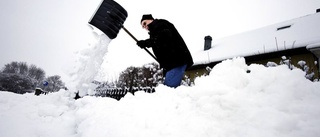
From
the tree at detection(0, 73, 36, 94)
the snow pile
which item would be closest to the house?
the snow pile

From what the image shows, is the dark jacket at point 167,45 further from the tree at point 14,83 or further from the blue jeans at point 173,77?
the tree at point 14,83

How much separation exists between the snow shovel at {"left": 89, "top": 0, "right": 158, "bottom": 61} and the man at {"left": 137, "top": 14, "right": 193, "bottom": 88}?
62 centimetres

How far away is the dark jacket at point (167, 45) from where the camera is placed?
319cm

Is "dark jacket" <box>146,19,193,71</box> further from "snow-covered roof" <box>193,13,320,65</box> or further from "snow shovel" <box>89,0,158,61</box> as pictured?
"snow-covered roof" <box>193,13,320,65</box>

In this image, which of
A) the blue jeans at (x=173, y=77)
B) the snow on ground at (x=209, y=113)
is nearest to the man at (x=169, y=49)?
the blue jeans at (x=173, y=77)

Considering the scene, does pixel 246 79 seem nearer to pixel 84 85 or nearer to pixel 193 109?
pixel 193 109

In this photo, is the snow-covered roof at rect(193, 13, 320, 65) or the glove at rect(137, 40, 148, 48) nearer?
the glove at rect(137, 40, 148, 48)

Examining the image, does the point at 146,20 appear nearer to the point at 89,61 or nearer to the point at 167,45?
the point at 167,45

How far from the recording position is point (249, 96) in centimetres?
164

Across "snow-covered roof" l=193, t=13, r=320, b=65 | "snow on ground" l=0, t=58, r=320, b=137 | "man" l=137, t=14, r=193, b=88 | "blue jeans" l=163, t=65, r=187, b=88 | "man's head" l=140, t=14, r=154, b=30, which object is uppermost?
"snow-covered roof" l=193, t=13, r=320, b=65

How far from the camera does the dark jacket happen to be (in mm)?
3189

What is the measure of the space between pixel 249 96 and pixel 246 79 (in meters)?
0.28

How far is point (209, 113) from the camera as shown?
165 cm

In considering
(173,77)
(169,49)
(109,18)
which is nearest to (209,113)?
(173,77)
